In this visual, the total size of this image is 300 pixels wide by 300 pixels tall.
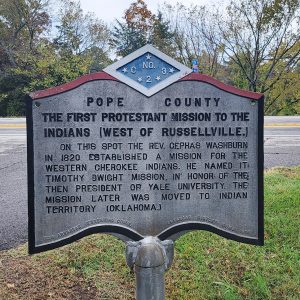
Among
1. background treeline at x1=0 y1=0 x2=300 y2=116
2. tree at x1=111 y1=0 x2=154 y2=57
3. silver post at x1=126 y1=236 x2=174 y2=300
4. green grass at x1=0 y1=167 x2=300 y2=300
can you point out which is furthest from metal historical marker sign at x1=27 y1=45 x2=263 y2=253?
tree at x1=111 y1=0 x2=154 y2=57

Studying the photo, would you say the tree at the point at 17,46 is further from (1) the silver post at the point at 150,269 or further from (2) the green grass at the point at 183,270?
(1) the silver post at the point at 150,269

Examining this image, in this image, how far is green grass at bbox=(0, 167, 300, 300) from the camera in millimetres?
2926

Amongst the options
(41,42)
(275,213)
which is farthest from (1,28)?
(275,213)

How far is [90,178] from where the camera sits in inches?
87.7

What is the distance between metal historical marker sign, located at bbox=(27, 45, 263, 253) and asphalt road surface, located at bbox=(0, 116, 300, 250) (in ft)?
5.56

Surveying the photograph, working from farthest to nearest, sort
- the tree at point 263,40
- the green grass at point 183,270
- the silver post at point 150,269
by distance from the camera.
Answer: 1. the tree at point 263,40
2. the green grass at point 183,270
3. the silver post at point 150,269

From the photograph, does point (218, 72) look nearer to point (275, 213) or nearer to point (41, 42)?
point (41, 42)

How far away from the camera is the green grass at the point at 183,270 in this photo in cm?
293

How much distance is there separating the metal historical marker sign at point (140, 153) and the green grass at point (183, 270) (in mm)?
829

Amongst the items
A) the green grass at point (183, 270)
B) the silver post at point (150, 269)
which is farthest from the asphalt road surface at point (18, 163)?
the silver post at point (150, 269)

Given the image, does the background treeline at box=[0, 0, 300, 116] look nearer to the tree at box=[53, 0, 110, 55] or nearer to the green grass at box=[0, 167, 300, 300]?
the tree at box=[53, 0, 110, 55]

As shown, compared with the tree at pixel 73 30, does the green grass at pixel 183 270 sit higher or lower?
lower

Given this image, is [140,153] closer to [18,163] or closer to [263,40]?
[18,163]

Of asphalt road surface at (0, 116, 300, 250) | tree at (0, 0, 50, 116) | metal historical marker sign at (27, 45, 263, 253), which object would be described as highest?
tree at (0, 0, 50, 116)
